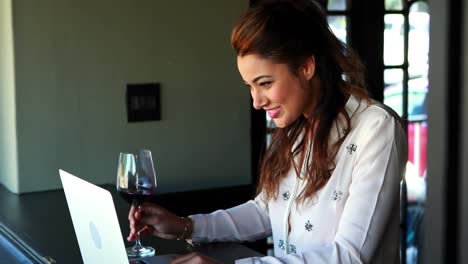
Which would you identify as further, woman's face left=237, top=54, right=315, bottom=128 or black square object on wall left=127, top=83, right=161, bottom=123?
black square object on wall left=127, top=83, right=161, bottom=123

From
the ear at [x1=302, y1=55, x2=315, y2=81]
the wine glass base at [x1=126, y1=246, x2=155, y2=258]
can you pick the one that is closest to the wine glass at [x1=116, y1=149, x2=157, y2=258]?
the wine glass base at [x1=126, y1=246, x2=155, y2=258]

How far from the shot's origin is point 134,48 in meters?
2.73

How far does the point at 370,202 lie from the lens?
4.76 feet

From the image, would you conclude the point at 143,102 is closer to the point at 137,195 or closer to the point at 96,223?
the point at 137,195

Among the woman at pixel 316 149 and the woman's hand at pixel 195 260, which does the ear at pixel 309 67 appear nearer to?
the woman at pixel 316 149

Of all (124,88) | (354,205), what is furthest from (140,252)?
(124,88)

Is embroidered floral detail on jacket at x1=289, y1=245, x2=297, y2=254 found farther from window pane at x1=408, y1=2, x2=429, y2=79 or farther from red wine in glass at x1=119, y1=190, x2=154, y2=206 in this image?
window pane at x1=408, y1=2, x2=429, y2=79

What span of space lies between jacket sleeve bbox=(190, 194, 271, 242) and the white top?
15 millimetres

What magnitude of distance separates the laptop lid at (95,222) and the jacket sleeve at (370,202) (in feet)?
0.85

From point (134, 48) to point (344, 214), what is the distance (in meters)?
1.47

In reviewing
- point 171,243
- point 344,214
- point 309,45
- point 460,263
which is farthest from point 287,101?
point 460,263

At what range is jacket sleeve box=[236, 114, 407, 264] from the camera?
4.72 ft

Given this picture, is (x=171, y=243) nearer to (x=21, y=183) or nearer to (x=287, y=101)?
(x=287, y=101)

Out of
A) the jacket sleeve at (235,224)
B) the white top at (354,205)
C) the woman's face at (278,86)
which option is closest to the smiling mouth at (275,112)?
the woman's face at (278,86)
